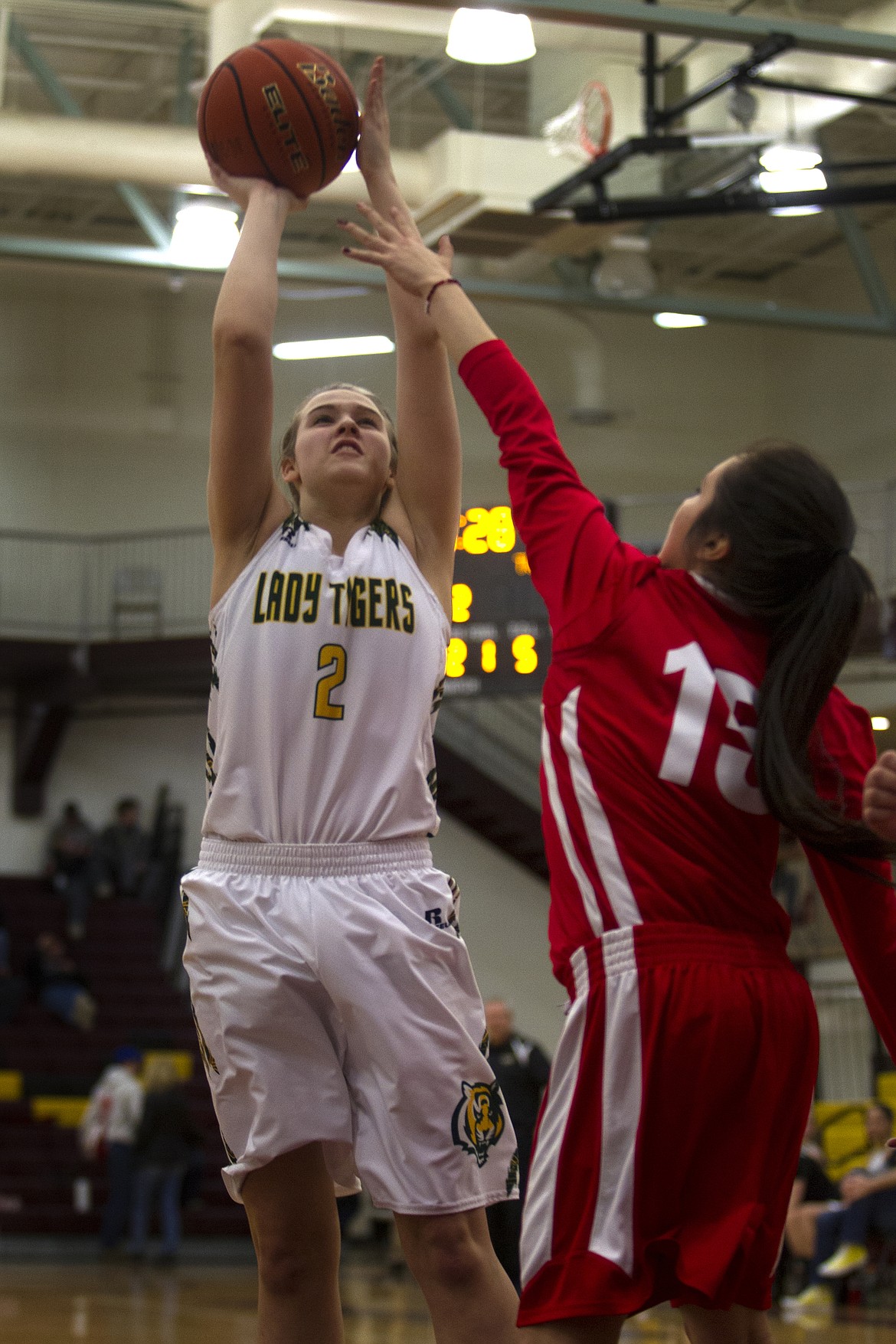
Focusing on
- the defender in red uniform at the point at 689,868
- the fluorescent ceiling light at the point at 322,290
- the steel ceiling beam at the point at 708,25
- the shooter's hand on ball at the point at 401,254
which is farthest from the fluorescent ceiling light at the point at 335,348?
the defender in red uniform at the point at 689,868

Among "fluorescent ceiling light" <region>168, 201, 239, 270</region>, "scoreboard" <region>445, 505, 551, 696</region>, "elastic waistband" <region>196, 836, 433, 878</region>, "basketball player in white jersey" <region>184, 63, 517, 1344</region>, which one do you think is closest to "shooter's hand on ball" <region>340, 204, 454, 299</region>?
"basketball player in white jersey" <region>184, 63, 517, 1344</region>

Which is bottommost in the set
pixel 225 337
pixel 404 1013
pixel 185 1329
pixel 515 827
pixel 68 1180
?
pixel 68 1180

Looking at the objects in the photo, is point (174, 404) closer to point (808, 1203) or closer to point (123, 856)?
point (123, 856)

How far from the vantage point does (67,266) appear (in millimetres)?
12305

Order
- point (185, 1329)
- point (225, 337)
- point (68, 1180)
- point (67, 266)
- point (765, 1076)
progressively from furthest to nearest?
point (68, 1180)
point (67, 266)
point (185, 1329)
point (225, 337)
point (765, 1076)

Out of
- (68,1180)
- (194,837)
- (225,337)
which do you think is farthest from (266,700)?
(194,837)

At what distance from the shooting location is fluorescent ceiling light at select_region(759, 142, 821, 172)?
921 centimetres

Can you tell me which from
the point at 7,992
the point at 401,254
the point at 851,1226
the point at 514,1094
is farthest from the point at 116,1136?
the point at 401,254

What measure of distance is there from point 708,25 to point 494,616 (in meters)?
4.05

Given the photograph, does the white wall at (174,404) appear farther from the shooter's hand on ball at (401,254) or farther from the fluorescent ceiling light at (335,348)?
the shooter's hand on ball at (401,254)

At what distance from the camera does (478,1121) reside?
2.67m

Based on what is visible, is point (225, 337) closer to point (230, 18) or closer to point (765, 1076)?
point (765, 1076)

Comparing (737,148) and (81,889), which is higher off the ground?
(737,148)

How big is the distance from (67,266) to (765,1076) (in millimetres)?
11139
